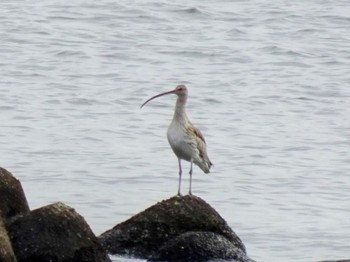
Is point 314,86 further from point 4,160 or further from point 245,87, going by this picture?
point 4,160

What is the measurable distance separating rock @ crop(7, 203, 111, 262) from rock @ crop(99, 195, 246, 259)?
0.96 m

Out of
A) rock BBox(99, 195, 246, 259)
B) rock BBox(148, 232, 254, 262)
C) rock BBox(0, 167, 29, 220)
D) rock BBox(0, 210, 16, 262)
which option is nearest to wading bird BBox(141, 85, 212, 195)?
rock BBox(99, 195, 246, 259)

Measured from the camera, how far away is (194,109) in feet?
76.0

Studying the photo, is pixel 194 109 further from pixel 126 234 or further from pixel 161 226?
pixel 161 226

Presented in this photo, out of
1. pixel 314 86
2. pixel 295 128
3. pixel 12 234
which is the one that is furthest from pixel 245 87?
pixel 12 234

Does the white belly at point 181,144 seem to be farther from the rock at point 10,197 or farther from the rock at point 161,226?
the rock at point 10,197

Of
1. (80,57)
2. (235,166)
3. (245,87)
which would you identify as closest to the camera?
(235,166)

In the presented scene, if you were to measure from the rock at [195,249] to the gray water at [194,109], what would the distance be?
466 millimetres

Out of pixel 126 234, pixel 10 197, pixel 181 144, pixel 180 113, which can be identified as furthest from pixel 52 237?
pixel 180 113

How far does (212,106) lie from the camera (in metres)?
23.4

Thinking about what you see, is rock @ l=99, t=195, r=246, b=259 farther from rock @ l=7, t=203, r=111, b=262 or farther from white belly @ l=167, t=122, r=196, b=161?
white belly @ l=167, t=122, r=196, b=161

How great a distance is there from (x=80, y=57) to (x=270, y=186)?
12.3m

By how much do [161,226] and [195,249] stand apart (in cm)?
38

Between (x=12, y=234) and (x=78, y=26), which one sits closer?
(x=12, y=234)
